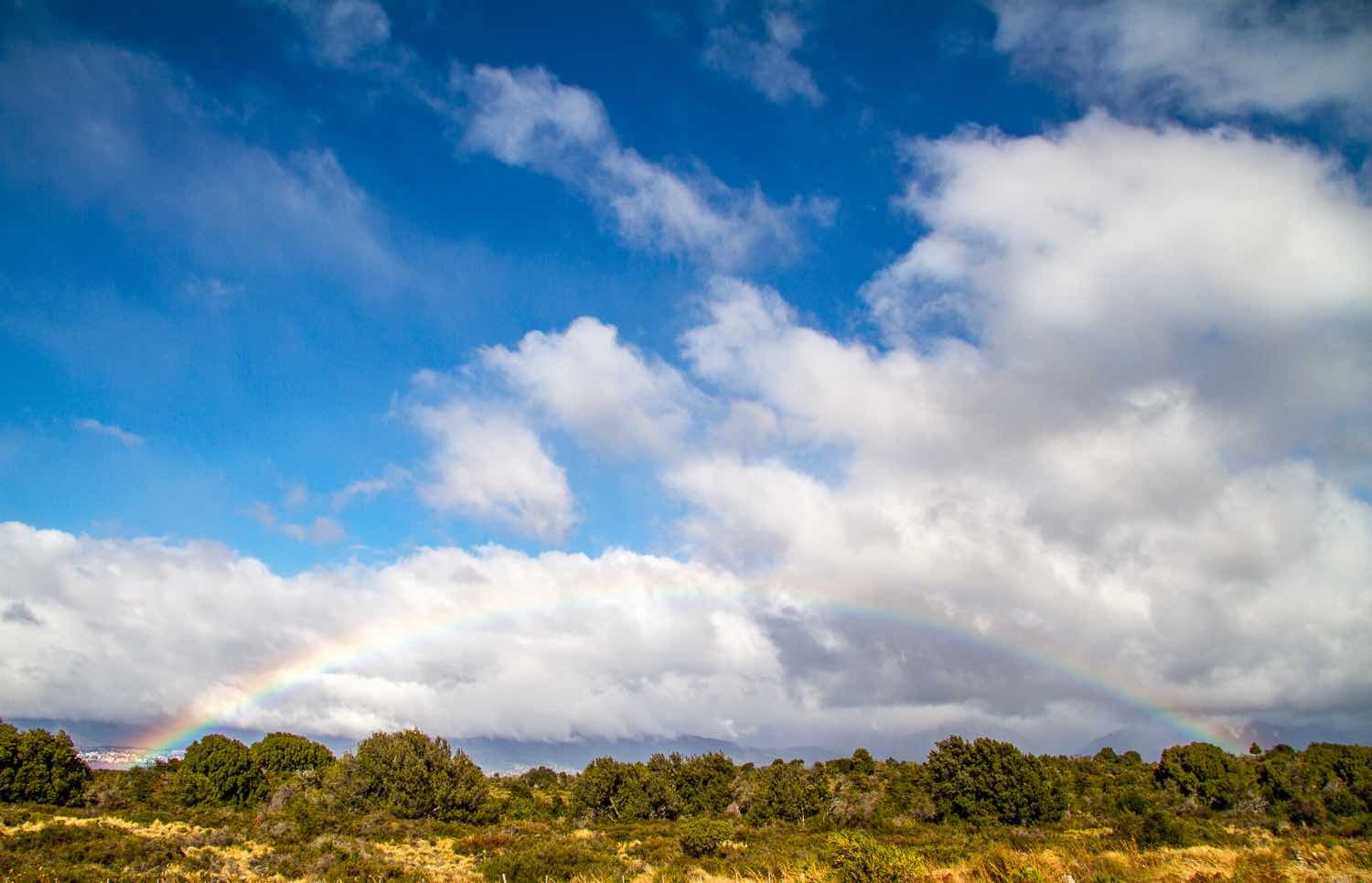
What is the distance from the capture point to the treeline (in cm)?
5519

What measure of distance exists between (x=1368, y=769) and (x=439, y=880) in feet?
256

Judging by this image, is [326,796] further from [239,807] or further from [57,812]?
[57,812]

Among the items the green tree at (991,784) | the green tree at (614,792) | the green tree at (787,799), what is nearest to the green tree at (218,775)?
the green tree at (614,792)

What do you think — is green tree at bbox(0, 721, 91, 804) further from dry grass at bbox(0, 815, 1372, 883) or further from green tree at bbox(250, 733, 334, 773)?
dry grass at bbox(0, 815, 1372, 883)

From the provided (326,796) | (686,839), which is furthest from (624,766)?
(686,839)

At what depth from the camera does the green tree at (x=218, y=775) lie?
67812 mm

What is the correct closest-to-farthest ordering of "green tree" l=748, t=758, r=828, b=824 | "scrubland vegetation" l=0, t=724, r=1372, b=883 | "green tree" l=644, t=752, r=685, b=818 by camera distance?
"scrubland vegetation" l=0, t=724, r=1372, b=883 < "green tree" l=748, t=758, r=828, b=824 < "green tree" l=644, t=752, r=685, b=818

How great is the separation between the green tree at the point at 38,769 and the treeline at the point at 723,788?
114mm

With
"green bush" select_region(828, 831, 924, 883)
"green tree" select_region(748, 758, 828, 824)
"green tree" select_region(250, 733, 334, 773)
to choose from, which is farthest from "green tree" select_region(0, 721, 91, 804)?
"green bush" select_region(828, 831, 924, 883)

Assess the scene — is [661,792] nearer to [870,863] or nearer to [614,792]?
[614,792]

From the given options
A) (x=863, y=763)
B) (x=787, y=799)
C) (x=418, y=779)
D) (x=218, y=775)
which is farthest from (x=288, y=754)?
(x=863, y=763)

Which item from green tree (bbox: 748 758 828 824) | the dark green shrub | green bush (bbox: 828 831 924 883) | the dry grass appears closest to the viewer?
the dry grass

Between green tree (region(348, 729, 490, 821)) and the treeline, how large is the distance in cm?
11

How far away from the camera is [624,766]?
73.2 meters
